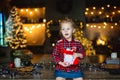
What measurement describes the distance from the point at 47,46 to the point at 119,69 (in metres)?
5.95

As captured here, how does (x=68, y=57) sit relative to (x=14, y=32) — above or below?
below

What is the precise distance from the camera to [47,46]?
1225cm

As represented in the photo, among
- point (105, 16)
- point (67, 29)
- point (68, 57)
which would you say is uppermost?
point (105, 16)

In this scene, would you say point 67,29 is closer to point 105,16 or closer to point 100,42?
point 100,42

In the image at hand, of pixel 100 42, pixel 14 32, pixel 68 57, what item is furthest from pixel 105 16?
pixel 68 57

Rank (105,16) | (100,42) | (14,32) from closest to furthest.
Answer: (14,32)
(100,42)
(105,16)

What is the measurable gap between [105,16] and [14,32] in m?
3.40

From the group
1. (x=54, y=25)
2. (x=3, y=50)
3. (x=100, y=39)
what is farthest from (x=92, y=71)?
(x=100, y=39)

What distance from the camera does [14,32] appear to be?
41.5 feet

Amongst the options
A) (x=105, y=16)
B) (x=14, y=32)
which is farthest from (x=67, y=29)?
(x=105, y=16)

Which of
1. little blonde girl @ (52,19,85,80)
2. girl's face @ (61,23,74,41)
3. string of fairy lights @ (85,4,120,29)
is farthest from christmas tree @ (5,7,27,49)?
girl's face @ (61,23,74,41)

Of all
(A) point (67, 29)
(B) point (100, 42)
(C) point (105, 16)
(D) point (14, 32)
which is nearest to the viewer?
(A) point (67, 29)

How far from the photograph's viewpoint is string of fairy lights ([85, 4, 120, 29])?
13.0 meters

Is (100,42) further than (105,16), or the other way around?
(105,16)
